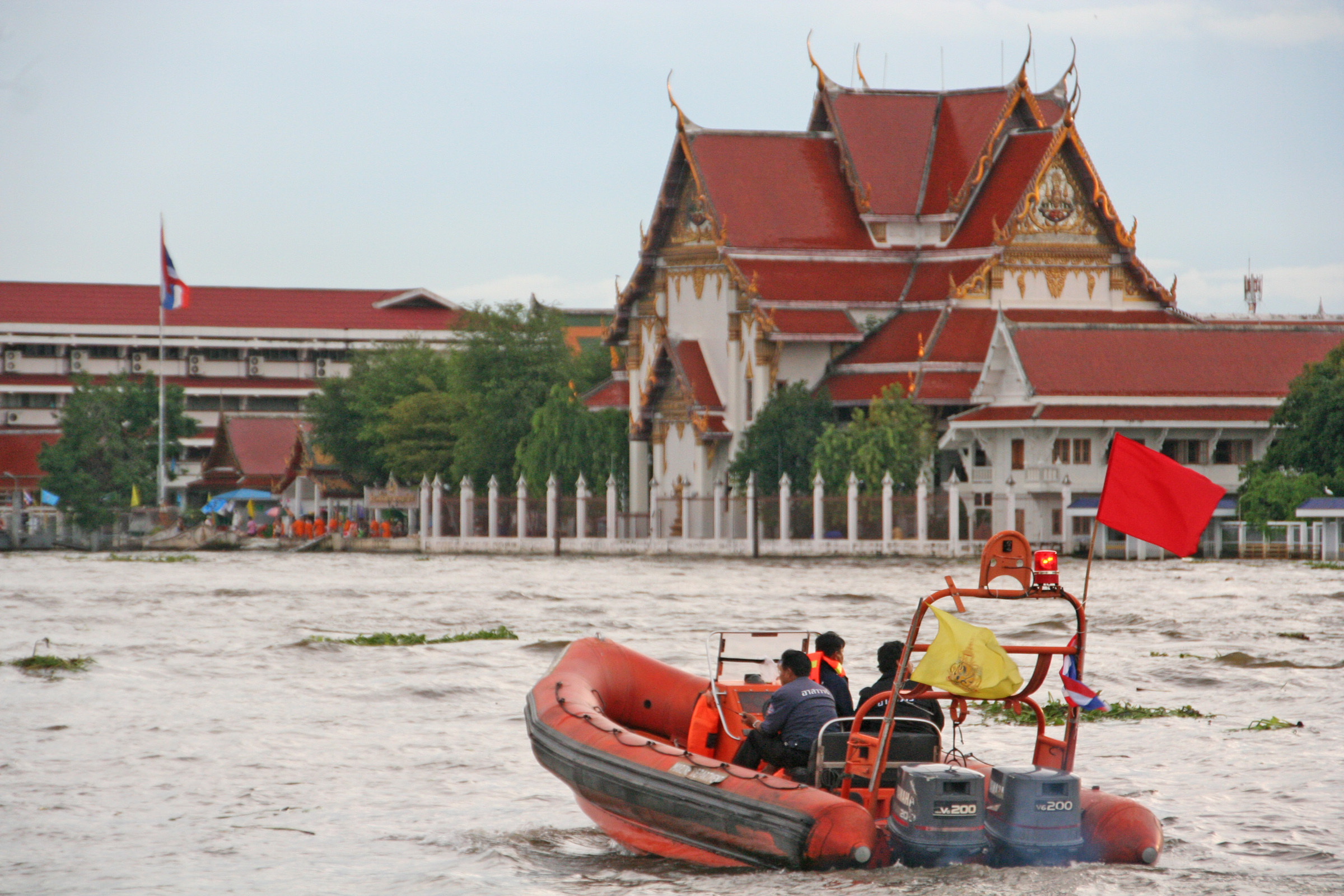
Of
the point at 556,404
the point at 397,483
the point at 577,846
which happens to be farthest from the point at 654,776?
the point at 397,483

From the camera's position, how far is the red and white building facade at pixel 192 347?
91938 millimetres

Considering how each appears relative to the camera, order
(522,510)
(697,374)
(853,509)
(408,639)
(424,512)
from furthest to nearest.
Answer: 1. (424,512)
2. (697,374)
3. (522,510)
4. (853,509)
5. (408,639)

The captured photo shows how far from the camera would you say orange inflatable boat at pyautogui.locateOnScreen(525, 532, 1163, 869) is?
9742mm

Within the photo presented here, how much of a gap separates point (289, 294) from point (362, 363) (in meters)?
26.1

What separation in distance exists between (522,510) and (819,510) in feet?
33.9

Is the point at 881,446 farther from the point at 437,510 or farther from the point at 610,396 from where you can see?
the point at 437,510

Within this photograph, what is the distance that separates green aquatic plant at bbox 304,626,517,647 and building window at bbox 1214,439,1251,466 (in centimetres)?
2757

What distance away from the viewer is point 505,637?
25141 mm

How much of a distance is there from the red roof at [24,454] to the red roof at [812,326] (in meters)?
41.2

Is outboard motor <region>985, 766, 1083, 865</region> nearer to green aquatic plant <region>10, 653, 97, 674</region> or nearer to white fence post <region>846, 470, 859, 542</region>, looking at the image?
green aquatic plant <region>10, 653, 97, 674</region>

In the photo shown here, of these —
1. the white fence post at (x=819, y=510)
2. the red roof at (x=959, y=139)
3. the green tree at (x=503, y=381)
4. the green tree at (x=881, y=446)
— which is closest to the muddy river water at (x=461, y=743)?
the white fence post at (x=819, y=510)

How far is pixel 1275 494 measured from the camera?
143ft

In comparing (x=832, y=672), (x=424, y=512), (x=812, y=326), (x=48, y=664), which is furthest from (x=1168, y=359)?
(x=832, y=672)

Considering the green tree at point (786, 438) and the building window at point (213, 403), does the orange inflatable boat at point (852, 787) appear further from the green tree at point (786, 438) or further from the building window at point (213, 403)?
the building window at point (213, 403)
